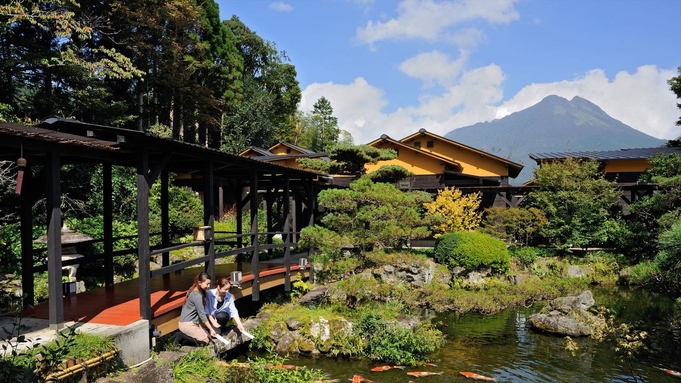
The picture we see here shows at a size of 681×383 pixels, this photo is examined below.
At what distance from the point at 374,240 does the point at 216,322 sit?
21.1 feet

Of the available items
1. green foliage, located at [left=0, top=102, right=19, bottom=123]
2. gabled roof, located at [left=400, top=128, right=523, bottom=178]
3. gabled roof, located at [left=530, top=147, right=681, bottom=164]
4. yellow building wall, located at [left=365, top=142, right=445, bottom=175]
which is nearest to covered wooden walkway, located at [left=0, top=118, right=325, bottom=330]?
green foliage, located at [left=0, top=102, right=19, bottom=123]

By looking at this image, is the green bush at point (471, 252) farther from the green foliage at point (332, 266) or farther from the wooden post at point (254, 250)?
the wooden post at point (254, 250)

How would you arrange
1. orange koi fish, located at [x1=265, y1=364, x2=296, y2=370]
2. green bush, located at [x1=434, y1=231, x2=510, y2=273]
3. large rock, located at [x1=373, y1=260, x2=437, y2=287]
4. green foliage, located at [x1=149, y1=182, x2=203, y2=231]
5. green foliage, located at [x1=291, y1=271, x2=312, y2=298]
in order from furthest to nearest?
green foliage, located at [x1=149, y1=182, x2=203, y2=231] < green bush, located at [x1=434, y1=231, x2=510, y2=273] < large rock, located at [x1=373, y1=260, x2=437, y2=287] < green foliage, located at [x1=291, y1=271, x2=312, y2=298] < orange koi fish, located at [x1=265, y1=364, x2=296, y2=370]

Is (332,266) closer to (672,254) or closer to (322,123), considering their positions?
(672,254)

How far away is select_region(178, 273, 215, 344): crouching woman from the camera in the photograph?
23.5ft

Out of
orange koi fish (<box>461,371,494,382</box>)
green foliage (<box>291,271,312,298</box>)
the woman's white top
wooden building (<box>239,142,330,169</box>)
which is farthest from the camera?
wooden building (<box>239,142,330,169</box>)

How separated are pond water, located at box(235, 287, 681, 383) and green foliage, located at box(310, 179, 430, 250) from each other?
3120mm

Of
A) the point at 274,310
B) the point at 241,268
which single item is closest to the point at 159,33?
the point at 241,268

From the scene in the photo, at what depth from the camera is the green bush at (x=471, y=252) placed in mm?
15570

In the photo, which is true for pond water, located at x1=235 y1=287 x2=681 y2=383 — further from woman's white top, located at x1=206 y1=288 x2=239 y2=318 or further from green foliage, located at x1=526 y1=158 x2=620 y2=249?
green foliage, located at x1=526 y1=158 x2=620 y2=249

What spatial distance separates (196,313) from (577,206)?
16692 mm

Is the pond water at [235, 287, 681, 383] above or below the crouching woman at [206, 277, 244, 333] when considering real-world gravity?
below

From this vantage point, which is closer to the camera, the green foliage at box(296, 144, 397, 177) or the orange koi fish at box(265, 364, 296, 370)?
the orange koi fish at box(265, 364, 296, 370)

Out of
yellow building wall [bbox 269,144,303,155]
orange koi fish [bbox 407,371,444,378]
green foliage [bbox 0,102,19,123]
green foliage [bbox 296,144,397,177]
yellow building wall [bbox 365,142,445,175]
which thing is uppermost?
yellow building wall [bbox 269,144,303,155]
